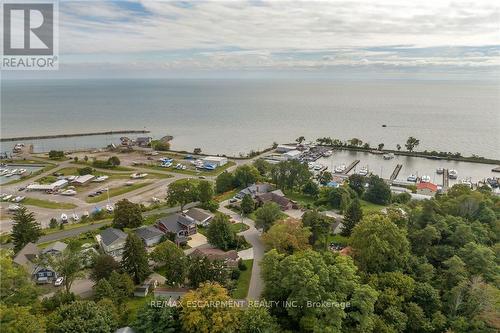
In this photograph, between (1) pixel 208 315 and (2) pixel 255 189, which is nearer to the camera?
(1) pixel 208 315

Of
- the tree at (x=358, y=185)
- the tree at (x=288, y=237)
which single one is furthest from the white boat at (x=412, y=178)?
the tree at (x=288, y=237)

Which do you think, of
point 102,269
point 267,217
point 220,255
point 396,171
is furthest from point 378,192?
point 102,269

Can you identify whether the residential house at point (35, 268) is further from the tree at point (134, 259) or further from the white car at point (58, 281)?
the tree at point (134, 259)

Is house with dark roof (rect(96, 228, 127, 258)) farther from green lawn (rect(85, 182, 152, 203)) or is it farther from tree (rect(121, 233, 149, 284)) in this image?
green lawn (rect(85, 182, 152, 203))

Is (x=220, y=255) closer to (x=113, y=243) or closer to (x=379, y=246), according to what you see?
(x=113, y=243)

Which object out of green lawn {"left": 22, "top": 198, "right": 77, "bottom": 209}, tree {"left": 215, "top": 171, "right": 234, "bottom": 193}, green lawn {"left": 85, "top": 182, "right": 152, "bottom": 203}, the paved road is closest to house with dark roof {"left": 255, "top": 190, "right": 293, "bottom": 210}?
the paved road

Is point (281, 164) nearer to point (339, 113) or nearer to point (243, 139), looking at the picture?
point (243, 139)

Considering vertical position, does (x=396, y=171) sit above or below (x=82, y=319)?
above

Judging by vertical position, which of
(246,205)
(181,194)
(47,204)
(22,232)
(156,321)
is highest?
(181,194)
